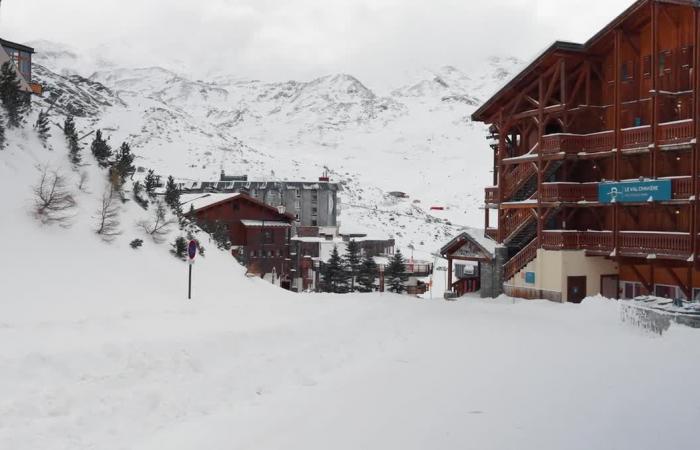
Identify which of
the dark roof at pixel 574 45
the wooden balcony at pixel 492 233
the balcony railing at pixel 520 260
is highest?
the dark roof at pixel 574 45

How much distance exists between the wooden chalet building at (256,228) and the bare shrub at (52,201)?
35.7m

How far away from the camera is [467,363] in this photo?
51.3 ft

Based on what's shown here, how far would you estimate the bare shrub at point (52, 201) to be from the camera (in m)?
19.6

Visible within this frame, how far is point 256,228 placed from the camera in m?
59.7

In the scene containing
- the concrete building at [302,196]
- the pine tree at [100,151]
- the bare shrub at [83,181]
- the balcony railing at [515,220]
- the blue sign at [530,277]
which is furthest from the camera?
the concrete building at [302,196]

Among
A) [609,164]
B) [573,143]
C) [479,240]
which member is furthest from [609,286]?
[573,143]

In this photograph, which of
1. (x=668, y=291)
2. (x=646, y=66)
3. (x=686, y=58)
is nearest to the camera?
(x=686, y=58)

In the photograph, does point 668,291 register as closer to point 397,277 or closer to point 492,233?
point 492,233

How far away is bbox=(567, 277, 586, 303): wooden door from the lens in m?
30.0

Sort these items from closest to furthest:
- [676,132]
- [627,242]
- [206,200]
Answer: [676,132] → [627,242] → [206,200]

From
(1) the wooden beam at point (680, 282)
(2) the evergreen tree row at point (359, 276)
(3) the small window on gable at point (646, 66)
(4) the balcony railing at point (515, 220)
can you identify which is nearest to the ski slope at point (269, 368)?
(1) the wooden beam at point (680, 282)

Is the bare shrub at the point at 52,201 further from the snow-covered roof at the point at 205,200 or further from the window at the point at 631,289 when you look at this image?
the snow-covered roof at the point at 205,200

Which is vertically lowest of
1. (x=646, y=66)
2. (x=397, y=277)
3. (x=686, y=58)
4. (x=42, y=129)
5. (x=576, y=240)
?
(x=397, y=277)

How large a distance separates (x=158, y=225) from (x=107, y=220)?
3.43 m
